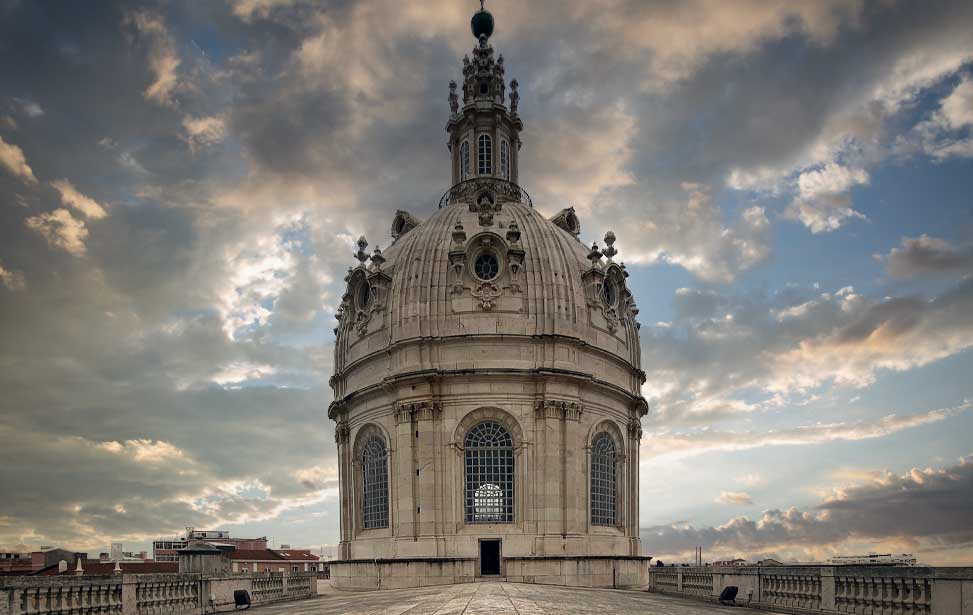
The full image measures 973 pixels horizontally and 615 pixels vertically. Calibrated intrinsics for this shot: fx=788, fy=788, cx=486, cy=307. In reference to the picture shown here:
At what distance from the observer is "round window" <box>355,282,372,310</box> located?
43438 mm

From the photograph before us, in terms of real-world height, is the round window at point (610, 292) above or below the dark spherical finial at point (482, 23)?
below

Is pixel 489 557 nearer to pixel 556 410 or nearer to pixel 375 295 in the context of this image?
pixel 556 410

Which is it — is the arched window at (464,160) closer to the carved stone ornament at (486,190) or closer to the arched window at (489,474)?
the carved stone ornament at (486,190)

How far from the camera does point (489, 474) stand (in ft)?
126

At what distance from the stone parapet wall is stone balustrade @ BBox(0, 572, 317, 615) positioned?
28.5 feet

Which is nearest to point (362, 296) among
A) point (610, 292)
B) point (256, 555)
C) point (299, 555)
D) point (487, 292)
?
point (487, 292)

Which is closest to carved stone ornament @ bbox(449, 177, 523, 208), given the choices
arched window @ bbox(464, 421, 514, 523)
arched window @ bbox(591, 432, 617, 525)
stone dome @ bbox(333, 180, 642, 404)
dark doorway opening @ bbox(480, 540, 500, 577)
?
stone dome @ bbox(333, 180, 642, 404)

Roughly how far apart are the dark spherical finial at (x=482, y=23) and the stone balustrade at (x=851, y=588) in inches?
1603

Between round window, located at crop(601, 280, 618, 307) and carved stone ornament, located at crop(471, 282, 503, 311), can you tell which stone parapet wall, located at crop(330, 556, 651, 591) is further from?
round window, located at crop(601, 280, 618, 307)

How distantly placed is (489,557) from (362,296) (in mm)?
15686

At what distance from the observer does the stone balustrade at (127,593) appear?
14820 millimetres

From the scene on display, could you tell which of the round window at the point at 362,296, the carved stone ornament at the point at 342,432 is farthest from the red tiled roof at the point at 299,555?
the round window at the point at 362,296

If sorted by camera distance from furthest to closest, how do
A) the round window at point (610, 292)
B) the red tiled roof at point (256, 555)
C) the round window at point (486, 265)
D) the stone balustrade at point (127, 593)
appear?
1. the red tiled roof at point (256, 555)
2. the round window at point (610, 292)
3. the round window at point (486, 265)
4. the stone balustrade at point (127, 593)

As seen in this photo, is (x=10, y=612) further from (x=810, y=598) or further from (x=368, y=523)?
(x=368, y=523)
